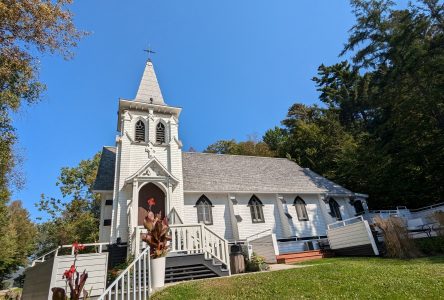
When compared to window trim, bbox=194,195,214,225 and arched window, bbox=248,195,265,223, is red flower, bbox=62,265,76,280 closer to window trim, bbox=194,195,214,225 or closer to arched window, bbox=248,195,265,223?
window trim, bbox=194,195,214,225

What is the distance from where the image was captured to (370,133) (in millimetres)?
25672

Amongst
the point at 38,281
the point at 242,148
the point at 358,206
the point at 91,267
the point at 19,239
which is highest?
the point at 242,148

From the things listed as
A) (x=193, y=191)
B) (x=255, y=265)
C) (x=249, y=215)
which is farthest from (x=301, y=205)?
(x=255, y=265)

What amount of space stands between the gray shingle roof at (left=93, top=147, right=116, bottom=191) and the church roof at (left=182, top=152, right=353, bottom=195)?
4.79m

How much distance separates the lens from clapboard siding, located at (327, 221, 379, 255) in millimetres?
13188

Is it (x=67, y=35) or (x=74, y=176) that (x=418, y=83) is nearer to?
(x=67, y=35)

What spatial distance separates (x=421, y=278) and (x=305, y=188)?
13626 millimetres

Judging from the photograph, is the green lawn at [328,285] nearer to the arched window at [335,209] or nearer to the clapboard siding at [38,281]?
the clapboard siding at [38,281]

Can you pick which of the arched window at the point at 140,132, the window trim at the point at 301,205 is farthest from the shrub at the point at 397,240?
the arched window at the point at 140,132

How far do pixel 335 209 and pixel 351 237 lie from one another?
285 inches

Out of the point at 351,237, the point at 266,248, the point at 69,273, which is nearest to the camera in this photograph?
the point at 69,273

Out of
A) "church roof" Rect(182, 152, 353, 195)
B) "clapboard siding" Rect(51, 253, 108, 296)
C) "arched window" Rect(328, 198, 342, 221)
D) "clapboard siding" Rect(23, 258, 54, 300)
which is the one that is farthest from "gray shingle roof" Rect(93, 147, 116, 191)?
"arched window" Rect(328, 198, 342, 221)

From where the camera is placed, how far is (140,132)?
17.2 metres

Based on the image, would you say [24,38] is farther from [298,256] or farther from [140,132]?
[298,256]
